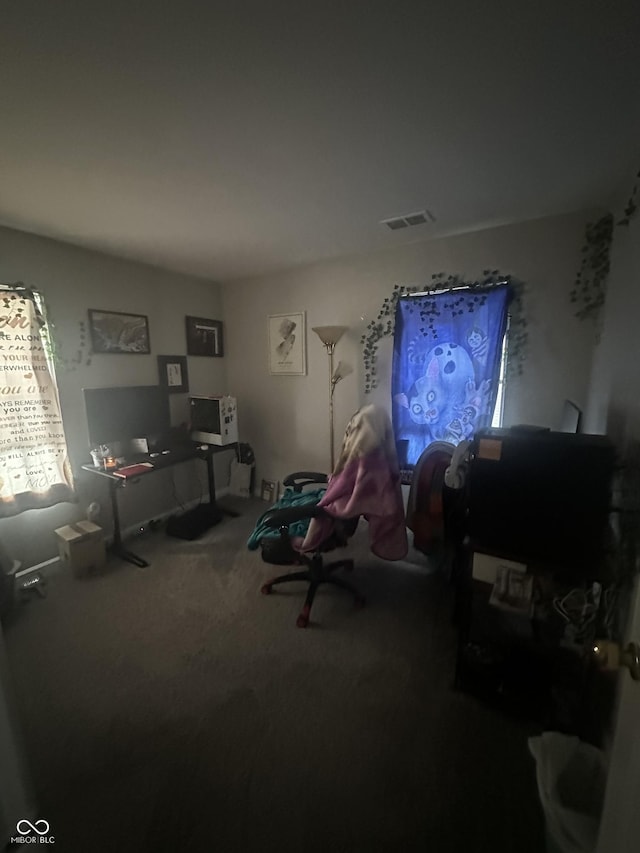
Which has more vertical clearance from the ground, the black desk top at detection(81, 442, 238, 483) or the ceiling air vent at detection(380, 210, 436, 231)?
the ceiling air vent at detection(380, 210, 436, 231)

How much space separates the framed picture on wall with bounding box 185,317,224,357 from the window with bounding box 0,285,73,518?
120 cm

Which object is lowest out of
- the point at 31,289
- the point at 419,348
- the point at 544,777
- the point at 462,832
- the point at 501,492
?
the point at 462,832

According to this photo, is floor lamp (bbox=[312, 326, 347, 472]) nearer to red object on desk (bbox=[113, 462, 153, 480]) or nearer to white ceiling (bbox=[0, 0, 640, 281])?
white ceiling (bbox=[0, 0, 640, 281])

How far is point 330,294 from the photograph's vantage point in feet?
10.1

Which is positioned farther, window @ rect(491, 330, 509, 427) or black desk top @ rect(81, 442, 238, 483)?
black desk top @ rect(81, 442, 238, 483)

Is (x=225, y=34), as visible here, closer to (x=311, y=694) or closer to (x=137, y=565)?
(x=311, y=694)

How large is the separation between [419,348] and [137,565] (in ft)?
8.79

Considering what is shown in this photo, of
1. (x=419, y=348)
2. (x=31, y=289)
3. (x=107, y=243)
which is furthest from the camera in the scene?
(x=419, y=348)

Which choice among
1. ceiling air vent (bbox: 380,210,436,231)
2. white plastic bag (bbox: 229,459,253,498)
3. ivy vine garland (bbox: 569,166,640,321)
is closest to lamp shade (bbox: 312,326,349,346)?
ceiling air vent (bbox: 380,210,436,231)

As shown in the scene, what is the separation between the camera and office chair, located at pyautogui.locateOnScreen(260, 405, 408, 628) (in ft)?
6.22

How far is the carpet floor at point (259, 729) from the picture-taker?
1115mm

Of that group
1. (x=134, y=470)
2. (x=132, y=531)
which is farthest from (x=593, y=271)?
(x=132, y=531)

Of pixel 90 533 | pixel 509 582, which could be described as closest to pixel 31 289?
pixel 90 533

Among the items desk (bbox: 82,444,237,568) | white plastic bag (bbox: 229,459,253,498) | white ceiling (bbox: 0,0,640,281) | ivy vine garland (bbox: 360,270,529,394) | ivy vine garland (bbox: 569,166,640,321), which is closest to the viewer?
white ceiling (bbox: 0,0,640,281)
